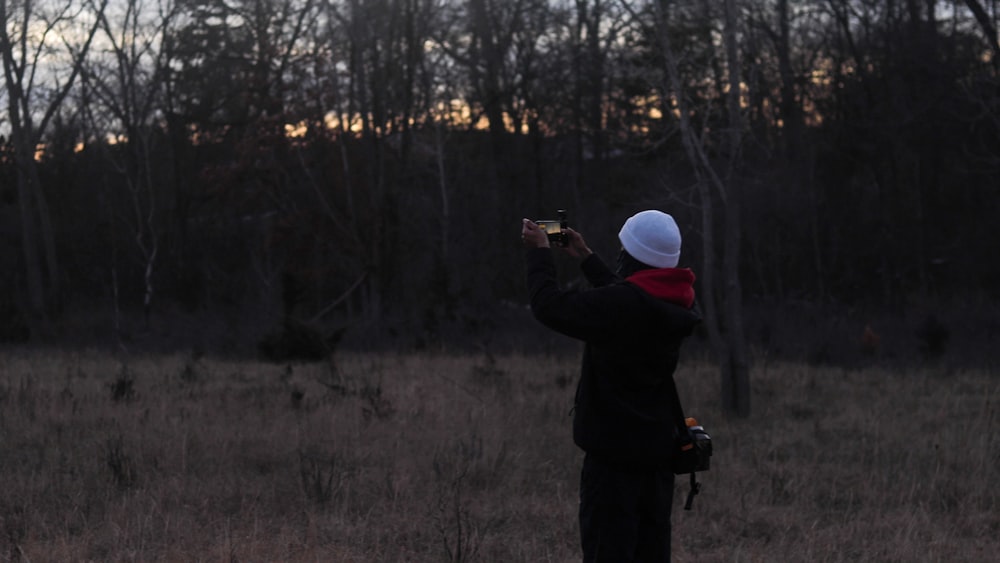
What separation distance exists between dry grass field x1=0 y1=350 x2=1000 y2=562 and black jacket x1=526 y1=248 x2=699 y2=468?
193 centimetres

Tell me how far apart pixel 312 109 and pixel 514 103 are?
703cm

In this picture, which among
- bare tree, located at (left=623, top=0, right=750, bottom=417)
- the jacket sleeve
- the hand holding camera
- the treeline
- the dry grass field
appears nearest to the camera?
the jacket sleeve

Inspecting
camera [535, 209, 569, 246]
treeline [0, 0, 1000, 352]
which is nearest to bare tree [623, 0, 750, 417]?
camera [535, 209, 569, 246]

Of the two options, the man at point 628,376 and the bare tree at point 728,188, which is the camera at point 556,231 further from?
the bare tree at point 728,188

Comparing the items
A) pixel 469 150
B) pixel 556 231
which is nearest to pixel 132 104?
pixel 469 150

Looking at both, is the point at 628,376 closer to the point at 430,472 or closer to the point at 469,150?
the point at 430,472

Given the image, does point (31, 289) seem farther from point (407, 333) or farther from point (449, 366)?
point (449, 366)

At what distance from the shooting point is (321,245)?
99.5 ft

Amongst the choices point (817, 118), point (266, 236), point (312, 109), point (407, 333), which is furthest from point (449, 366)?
point (817, 118)

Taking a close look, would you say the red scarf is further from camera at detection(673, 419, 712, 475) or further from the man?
camera at detection(673, 419, 712, 475)

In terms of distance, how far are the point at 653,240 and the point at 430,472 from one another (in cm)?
459

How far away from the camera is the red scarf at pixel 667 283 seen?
12.6 ft

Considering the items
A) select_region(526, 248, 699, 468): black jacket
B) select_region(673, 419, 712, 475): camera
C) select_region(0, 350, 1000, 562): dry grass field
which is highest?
select_region(526, 248, 699, 468): black jacket

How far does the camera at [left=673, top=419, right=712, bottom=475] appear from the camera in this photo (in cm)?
390
